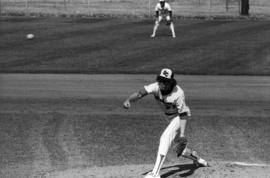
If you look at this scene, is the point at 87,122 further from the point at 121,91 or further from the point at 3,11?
the point at 3,11

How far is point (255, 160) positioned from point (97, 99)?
27.5ft

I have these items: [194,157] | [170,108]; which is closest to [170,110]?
→ [170,108]

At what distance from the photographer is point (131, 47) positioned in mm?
34594

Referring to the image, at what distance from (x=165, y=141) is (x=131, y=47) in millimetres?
22671

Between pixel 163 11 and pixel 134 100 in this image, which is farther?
pixel 163 11

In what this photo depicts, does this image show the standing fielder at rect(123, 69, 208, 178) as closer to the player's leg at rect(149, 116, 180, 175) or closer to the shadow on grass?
the player's leg at rect(149, 116, 180, 175)

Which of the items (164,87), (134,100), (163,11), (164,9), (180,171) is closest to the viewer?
(164,87)

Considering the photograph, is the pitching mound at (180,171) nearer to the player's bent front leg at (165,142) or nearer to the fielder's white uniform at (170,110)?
the player's bent front leg at (165,142)

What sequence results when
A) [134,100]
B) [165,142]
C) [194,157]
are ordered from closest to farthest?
[165,142] → [134,100] → [194,157]

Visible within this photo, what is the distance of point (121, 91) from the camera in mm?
23484

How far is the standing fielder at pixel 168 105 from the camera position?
1200 cm

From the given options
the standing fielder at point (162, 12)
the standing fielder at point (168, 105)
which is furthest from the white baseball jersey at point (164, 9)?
the standing fielder at point (168, 105)

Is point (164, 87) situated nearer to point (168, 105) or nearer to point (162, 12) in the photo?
point (168, 105)

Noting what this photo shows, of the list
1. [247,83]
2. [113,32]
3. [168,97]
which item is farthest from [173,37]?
Answer: [168,97]
